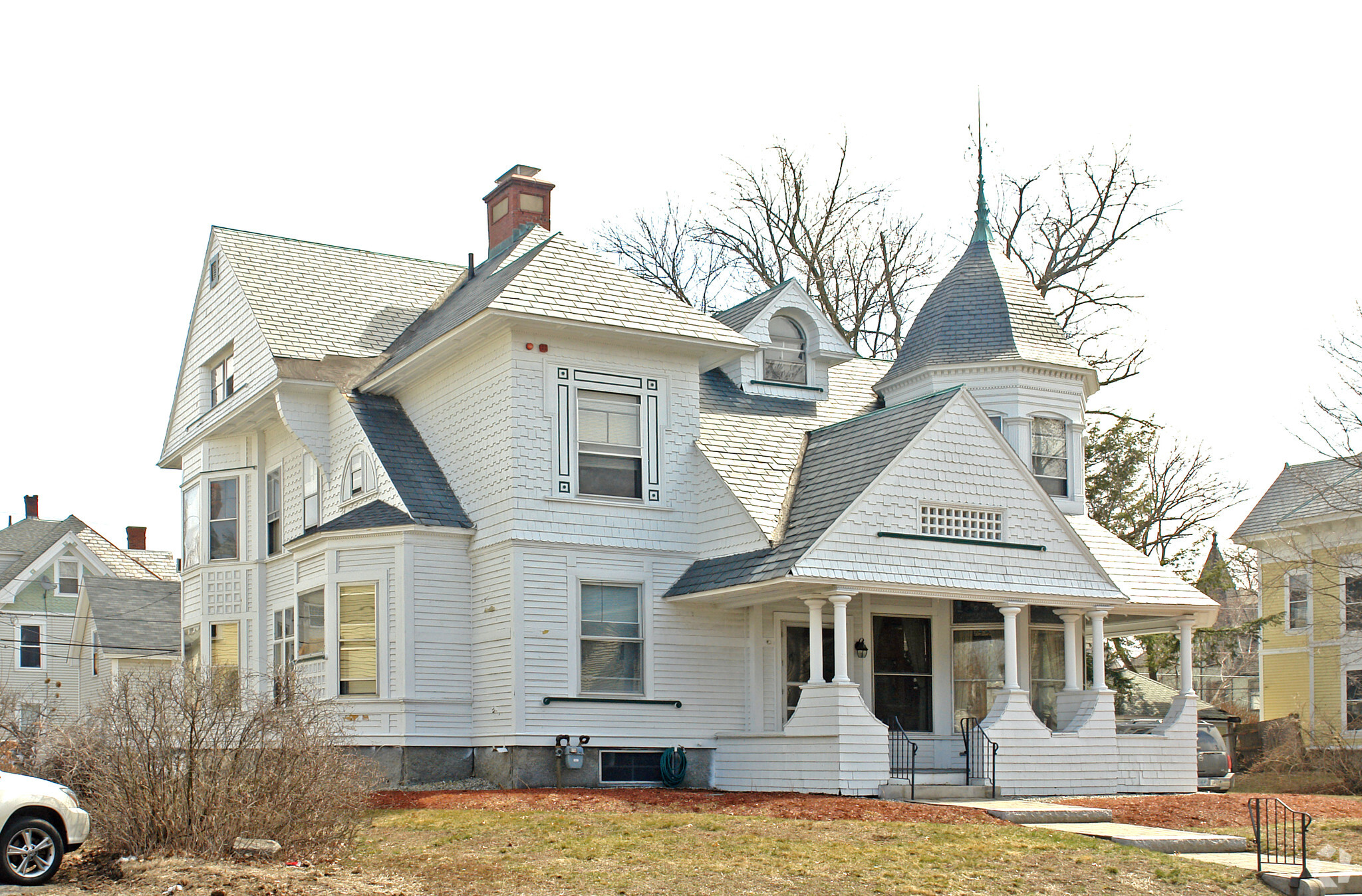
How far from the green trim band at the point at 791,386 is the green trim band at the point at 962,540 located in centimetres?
547

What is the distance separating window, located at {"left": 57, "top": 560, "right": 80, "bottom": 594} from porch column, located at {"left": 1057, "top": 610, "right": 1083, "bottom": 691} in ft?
137

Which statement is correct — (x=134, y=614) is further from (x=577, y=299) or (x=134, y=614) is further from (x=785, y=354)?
(x=577, y=299)

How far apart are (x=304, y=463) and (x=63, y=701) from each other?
1132 inches

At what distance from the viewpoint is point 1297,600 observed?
37.6 metres

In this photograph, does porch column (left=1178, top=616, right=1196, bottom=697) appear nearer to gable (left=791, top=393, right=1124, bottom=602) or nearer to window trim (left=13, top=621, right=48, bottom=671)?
gable (left=791, top=393, right=1124, bottom=602)

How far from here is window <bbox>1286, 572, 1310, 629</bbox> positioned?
3716 centimetres

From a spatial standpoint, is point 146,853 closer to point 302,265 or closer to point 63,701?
point 302,265

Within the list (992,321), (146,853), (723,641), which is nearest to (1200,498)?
(992,321)

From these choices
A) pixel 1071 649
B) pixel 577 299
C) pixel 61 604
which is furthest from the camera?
pixel 61 604

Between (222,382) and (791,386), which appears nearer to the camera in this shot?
(791,386)

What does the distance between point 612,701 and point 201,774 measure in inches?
347

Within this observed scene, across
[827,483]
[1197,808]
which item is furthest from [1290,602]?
[827,483]

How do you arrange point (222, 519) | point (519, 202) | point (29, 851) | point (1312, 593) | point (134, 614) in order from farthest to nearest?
point (134, 614)
point (1312, 593)
point (519, 202)
point (222, 519)
point (29, 851)

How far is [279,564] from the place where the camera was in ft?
76.9
